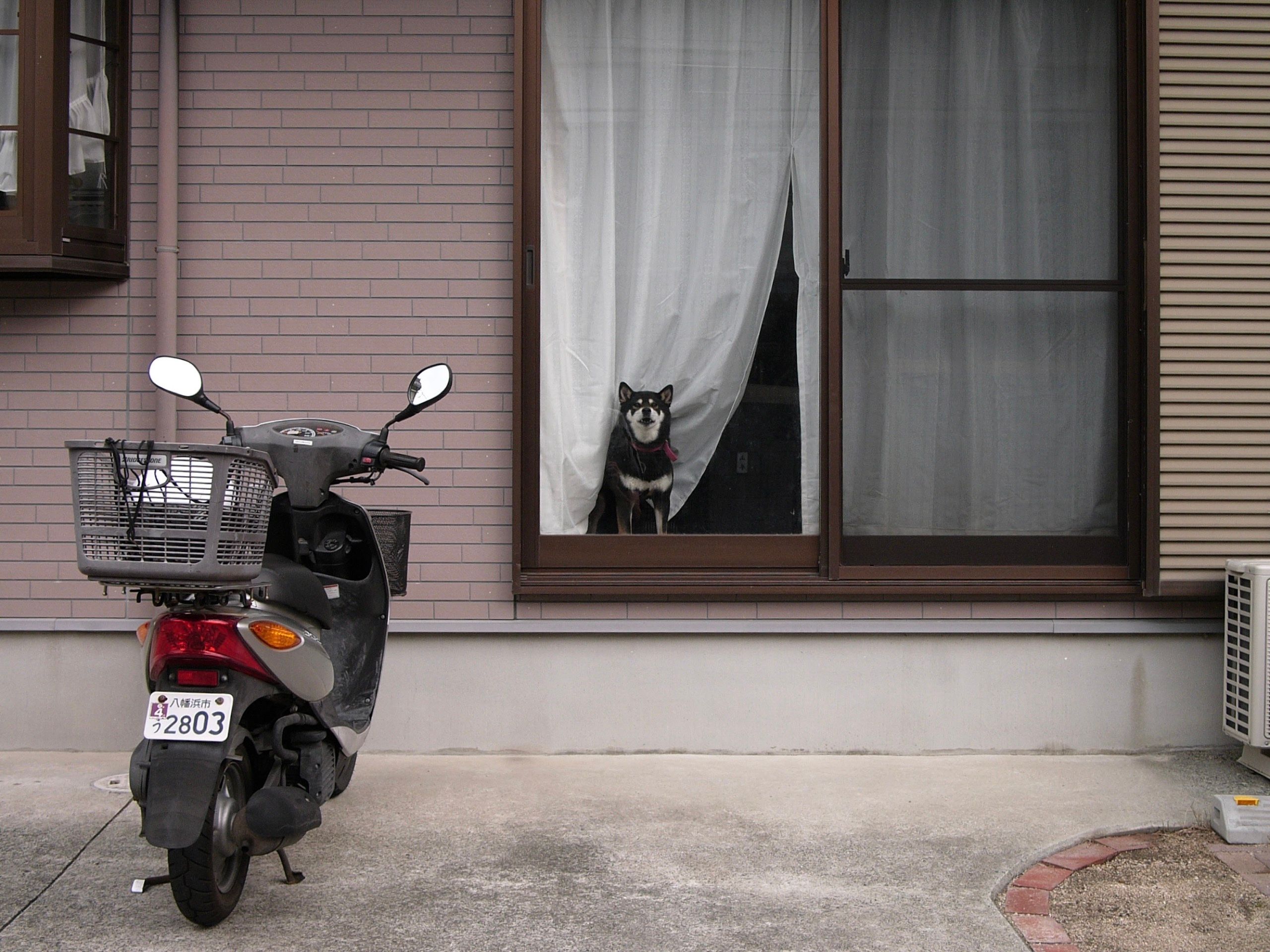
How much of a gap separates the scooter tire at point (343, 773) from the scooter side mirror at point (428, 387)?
1221 mm

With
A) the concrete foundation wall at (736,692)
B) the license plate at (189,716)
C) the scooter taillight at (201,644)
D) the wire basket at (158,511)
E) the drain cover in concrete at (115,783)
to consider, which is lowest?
the drain cover in concrete at (115,783)

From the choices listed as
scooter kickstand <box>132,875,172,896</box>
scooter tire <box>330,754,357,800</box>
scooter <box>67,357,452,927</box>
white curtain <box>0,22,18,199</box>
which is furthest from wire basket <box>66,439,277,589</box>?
white curtain <box>0,22,18,199</box>

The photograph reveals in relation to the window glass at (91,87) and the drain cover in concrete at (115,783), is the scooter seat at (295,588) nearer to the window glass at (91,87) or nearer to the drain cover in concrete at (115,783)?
the drain cover in concrete at (115,783)

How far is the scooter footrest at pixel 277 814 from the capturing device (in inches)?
127

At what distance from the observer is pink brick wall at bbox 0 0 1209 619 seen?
16.5ft

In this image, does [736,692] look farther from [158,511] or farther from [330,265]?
[158,511]

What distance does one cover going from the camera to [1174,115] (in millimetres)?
5035

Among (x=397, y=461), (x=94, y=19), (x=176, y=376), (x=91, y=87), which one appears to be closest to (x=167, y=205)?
(x=91, y=87)

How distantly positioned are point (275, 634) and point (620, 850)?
4.57ft

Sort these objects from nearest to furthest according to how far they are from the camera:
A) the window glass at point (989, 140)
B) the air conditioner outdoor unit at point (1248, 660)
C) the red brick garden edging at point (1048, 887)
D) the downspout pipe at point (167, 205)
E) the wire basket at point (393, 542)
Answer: the red brick garden edging at point (1048, 887)
the wire basket at point (393, 542)
the air conditioner outdoor unit at point (1248, 660)
the downspout pipe at point (167, 205)
the window glass at point (989, 140)

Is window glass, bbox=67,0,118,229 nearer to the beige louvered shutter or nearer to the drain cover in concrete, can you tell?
the drain cover in concrete

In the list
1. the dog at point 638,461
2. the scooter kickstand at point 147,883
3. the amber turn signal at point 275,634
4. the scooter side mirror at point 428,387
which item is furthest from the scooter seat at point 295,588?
the dog at point 638,461

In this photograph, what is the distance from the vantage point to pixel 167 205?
4953 mm

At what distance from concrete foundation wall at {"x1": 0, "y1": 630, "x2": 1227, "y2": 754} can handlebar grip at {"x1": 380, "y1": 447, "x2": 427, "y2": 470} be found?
152cm
